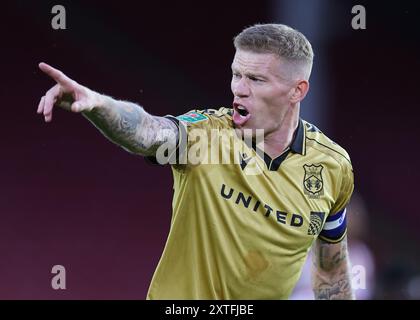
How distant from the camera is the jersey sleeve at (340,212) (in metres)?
3.62

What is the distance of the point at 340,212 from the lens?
3.70 m

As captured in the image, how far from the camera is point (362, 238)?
20.4ft

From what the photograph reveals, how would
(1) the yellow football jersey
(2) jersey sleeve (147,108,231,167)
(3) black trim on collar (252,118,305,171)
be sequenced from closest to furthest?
(2) jersey sleeve (147,108,231,167) → (1) the yellow football jersey → (3) black trim on collar (252,118,305,171)

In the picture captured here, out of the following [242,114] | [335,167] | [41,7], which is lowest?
[335,167]

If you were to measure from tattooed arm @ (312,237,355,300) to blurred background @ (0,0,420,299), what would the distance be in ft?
6.84

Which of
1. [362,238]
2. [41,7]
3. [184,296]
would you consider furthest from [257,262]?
[41,7]

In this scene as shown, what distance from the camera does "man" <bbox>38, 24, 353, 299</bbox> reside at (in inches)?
125

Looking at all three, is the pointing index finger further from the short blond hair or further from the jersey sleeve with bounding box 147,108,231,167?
the short blond hair

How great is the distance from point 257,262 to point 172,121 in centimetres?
69

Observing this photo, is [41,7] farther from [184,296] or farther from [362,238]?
[184,296]

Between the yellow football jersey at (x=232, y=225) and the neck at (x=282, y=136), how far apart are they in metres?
0.04

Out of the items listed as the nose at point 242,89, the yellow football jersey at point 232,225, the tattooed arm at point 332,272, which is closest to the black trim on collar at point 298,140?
the yellow football jersey at point 232,225

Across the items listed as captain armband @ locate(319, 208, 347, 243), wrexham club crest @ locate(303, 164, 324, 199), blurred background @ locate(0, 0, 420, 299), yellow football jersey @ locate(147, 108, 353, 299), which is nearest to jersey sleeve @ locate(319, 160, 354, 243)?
captain armband @ locate(319, 208, 347, 243)

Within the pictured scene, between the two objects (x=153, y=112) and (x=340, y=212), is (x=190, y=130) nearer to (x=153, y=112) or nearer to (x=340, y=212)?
(x=340, y=212)
